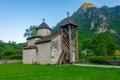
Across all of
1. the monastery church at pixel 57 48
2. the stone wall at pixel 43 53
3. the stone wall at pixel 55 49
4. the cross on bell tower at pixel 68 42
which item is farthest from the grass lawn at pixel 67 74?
the cross on bell tower at pixel 68 42

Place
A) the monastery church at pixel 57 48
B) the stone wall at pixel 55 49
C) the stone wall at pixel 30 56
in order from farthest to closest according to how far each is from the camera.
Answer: the stone wall at pixel 30 56 < the monastery church at pixel 57 48 < the stone wall at pixel 55 49

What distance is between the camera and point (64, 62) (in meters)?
31.3

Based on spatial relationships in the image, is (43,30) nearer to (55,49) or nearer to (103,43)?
(55,49)

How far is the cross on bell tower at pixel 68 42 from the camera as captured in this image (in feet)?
102

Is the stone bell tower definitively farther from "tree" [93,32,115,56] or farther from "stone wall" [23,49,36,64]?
"tree" [93,32,115,56]

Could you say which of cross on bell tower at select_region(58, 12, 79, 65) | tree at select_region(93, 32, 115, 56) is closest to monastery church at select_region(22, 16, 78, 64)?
cross on bell tower at select_region(58, 12, 79, 65)

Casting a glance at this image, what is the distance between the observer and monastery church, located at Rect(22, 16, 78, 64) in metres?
30.4

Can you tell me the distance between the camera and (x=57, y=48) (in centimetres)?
3102

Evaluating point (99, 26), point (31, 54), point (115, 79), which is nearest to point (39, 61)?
point (31, 54)

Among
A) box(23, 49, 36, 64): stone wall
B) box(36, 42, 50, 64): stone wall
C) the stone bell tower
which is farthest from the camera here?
the stone bell tower

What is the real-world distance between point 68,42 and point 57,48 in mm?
3180

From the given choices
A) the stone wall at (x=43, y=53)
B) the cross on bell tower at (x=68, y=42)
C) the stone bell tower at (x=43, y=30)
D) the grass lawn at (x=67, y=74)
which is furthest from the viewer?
the stone bell tower at (x=43, y=30)

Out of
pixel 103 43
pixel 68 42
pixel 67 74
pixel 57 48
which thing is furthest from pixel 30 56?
pixel 103 43

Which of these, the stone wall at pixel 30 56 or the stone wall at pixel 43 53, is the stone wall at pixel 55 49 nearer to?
the stone wall at pixel 43 53
